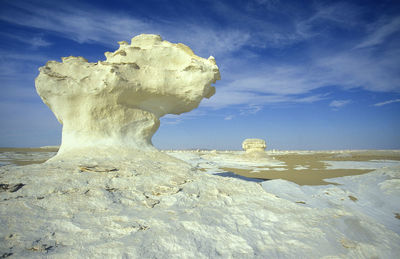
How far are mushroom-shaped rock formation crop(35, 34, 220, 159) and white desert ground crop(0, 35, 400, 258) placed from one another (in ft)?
0.09

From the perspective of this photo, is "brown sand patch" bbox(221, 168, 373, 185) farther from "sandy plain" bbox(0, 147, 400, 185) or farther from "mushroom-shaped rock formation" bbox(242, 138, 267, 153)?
"mushroom-shaped rock formation" bbox(242, 138, 267, 153)

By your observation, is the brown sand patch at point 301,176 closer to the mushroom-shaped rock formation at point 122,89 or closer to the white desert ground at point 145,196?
the white desert ground at point 145,196

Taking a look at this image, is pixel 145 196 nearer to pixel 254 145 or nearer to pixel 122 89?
pixel 122 89

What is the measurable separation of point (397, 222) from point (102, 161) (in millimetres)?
6190

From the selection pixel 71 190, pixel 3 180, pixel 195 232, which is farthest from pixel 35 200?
pixel 195 232

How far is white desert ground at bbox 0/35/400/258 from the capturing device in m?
2.45

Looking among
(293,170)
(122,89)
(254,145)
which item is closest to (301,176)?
(293,170)

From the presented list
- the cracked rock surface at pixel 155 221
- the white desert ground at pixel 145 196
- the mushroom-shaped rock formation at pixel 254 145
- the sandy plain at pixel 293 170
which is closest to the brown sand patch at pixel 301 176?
the sandy plain at pixel 293 170

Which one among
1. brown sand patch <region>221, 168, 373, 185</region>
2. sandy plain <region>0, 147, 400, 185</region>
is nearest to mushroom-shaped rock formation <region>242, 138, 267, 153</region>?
sandy plain <region>0, 147, 400, 185</region>

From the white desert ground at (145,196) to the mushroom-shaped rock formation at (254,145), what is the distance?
16.4 meters

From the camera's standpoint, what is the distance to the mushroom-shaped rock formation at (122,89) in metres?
5.57

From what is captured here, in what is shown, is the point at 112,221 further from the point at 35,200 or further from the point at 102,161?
the point at 102,161

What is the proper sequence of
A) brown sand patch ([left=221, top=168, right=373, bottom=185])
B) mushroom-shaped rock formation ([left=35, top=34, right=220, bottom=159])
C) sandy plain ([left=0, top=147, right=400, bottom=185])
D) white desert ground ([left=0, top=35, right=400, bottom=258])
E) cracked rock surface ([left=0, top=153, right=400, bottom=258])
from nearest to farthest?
cracked rock surface ([left=0, top=153, right=400, bottom=258]) → white desert ground ([left=0, top=35, right=400, bottom=258]) → mushroom-shaped rock formation ([left=35, top=34, right=220, bottom=159]) → brown sand patch ([left=221, top=168, right=373, bottom=185]) → sandy plain ([left=0, top=147, right=400, bottom=185])

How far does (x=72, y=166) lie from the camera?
14.1 feet
